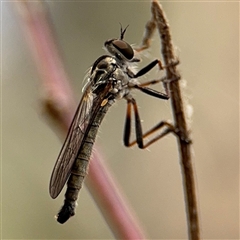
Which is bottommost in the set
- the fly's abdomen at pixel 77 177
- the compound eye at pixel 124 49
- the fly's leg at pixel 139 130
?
the fly's abdomen at pixel 77 177

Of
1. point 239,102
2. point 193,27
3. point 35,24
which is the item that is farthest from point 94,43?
point 35,24

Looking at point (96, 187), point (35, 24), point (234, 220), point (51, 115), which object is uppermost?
point (35, 24)

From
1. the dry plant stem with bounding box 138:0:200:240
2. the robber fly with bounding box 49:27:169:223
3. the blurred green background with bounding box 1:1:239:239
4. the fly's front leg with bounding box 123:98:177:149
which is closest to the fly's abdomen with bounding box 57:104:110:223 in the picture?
the robber fly with bounding box 49:27:169:223

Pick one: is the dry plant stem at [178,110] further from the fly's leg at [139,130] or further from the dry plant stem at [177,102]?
the fly's leg at [139,130]

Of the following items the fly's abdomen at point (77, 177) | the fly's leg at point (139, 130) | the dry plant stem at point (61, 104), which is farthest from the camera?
the fly's leg at point (139, 130)

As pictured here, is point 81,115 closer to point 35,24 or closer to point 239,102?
point 35,24

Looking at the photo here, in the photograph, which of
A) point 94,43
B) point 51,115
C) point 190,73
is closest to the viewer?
point 51,115

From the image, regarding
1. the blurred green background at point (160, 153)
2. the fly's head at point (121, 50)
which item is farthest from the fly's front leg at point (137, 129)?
the blurred green background at point (160, 153)

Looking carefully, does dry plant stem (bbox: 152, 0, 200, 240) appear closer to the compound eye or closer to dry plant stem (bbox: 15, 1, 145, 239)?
dry plant stem (bbox: 15, 1, 145, 239)
